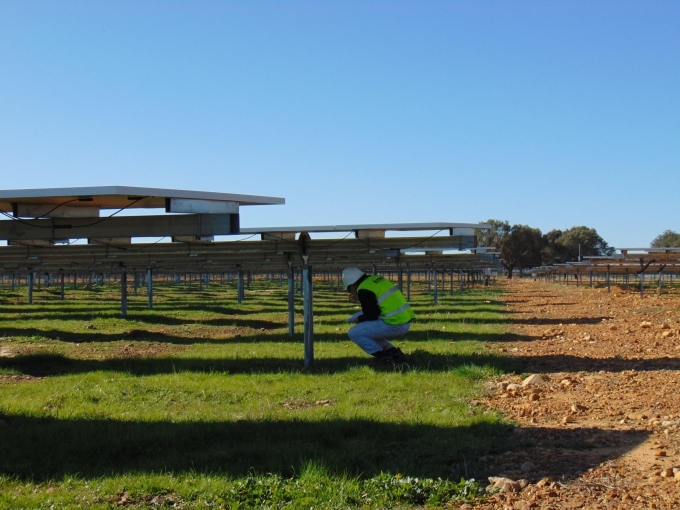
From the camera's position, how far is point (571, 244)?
93688 mm

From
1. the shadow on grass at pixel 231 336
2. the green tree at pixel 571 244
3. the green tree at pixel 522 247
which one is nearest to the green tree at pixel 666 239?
the green tree at pixel 571 244

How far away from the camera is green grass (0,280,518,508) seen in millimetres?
4363

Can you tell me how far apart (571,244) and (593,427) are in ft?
302

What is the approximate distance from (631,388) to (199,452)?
4.34 meters

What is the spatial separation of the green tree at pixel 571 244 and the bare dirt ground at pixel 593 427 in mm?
80103

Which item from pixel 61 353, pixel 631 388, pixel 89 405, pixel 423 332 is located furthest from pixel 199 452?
pixel 423 332

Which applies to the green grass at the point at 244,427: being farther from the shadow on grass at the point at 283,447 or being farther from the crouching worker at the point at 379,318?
the crouching worker at the point at 379,318

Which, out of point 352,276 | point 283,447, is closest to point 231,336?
point 352,276

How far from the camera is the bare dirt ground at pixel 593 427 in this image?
4.10 metres

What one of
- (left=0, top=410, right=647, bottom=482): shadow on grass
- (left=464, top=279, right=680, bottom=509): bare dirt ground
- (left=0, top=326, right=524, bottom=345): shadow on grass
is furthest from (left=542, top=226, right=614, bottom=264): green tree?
(left=0, top=410, right=647, bottom=482): shadow on grass

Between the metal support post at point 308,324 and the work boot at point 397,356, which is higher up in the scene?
the metal support post at point 308,324

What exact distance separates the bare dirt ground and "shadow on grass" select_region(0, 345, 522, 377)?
0.79 m

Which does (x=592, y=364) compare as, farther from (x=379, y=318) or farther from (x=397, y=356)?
(x=379, y=318)

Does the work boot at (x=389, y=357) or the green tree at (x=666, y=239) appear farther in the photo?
the green tree at (x=666, y=239)
